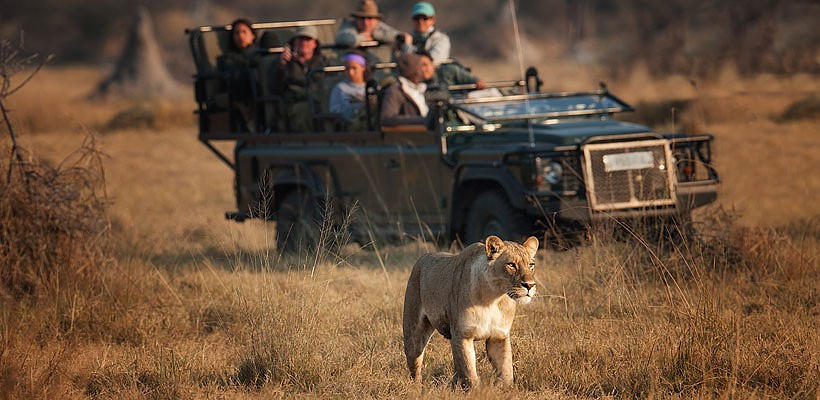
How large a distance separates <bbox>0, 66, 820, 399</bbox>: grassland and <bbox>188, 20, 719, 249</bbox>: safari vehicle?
0.36m

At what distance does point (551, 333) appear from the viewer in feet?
25.0

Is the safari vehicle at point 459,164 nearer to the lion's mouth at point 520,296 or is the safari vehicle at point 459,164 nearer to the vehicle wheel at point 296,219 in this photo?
the vehicle wheel at point 296,219

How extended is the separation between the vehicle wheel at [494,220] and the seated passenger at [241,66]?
3.14 metres

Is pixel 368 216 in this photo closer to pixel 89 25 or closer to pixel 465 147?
pixel 465 147

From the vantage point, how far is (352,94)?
1148 cm

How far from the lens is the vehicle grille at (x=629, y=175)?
9.37 metres

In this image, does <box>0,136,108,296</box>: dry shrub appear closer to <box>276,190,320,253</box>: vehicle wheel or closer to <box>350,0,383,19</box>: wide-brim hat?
<box>276,190,320,253</box>: vehicle wheel

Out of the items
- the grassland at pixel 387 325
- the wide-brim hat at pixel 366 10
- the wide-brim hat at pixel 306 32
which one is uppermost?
the wide-brim hat at pixel 366 10

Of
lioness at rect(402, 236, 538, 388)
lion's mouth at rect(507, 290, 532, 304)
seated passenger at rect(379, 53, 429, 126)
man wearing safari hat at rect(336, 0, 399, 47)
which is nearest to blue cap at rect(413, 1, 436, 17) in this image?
man wearing safari hat at rect(336, 0, 399, 47)

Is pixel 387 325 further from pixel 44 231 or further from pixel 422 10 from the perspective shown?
pixel 422 10

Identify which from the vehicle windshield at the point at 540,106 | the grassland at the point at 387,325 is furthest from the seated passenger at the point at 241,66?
the vehicle windshield at the point at 540,106

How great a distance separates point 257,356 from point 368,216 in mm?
4234

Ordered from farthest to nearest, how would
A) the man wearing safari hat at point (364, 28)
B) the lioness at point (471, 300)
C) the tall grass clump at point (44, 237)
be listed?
the man wearing safari hat at point (364, 28), the tall grass clump at point (44, 237), the lioness at point (471, 300)

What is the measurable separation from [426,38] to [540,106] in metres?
1.66
